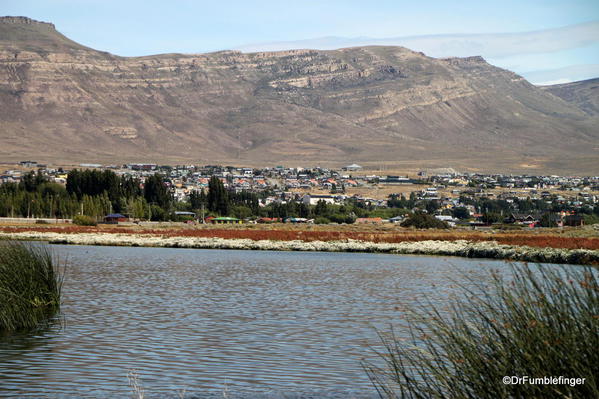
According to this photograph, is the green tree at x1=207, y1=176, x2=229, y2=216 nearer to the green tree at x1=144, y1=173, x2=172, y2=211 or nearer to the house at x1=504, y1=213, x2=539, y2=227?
the green tree at x1=144, y1=173, x2=172, y2=211

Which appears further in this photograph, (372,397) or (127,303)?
(127,303)

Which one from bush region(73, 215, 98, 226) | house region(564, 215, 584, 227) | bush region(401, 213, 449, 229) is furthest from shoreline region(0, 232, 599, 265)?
house region(564, 215, 584, 227)

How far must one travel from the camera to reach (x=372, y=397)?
1387 cm

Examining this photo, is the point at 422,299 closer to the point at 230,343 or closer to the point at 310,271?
the point at 230,343

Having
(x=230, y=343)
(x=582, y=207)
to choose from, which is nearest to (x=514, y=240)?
(x=230, y=343)

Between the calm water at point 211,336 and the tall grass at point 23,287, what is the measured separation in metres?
0.70

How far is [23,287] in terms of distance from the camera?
19.4 metres

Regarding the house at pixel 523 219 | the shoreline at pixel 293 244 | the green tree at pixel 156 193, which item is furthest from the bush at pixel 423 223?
the shoreline at pixel 293 244

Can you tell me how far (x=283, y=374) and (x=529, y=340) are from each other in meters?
6.95

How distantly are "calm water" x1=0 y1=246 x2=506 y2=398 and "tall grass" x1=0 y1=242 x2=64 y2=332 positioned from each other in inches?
27.7

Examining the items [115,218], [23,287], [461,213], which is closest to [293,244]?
[23,287]

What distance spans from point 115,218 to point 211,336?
3605 inches

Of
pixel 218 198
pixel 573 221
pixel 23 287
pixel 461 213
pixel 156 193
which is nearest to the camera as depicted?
pixel 23 287

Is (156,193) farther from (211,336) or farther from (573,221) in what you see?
(211,336)
